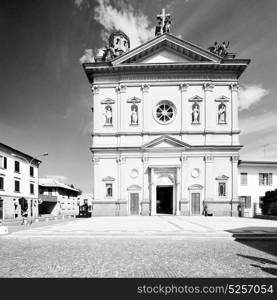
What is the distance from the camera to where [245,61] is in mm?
32812

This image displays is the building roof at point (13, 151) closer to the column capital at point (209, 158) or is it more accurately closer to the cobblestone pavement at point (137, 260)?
the column capital at point (209, 158)

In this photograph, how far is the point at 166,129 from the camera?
3331 centimetres

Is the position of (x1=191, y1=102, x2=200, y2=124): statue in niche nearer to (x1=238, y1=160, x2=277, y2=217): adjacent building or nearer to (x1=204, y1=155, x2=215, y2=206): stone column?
(x1=204, y1=155, x2=215, y2=206): stone column

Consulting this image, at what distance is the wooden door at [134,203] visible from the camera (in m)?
32.5

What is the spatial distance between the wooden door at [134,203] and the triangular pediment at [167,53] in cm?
1571

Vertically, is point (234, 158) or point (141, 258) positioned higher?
point (234, 158)

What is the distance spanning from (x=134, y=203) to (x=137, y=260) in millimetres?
23959

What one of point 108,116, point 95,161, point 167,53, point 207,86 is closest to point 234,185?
point 207,86

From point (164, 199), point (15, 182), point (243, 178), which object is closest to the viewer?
point (243, 178)

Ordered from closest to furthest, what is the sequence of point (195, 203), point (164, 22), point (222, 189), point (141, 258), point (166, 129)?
point (141, 258) < point (195, 203) < point (222, 189) < point (166, 129) < point (164, 22)

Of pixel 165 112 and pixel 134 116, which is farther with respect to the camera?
pixel 165 112

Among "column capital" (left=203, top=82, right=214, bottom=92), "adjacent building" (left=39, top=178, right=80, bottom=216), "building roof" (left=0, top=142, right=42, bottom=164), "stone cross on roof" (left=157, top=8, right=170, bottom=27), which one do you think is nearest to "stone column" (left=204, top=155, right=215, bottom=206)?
"column capital" (left=203, top=82, right=214, bottom=92)

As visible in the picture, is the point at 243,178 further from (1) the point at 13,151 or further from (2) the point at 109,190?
(1) the point at 13,151

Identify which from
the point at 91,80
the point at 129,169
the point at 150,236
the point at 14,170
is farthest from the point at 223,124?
the point at 14,170
